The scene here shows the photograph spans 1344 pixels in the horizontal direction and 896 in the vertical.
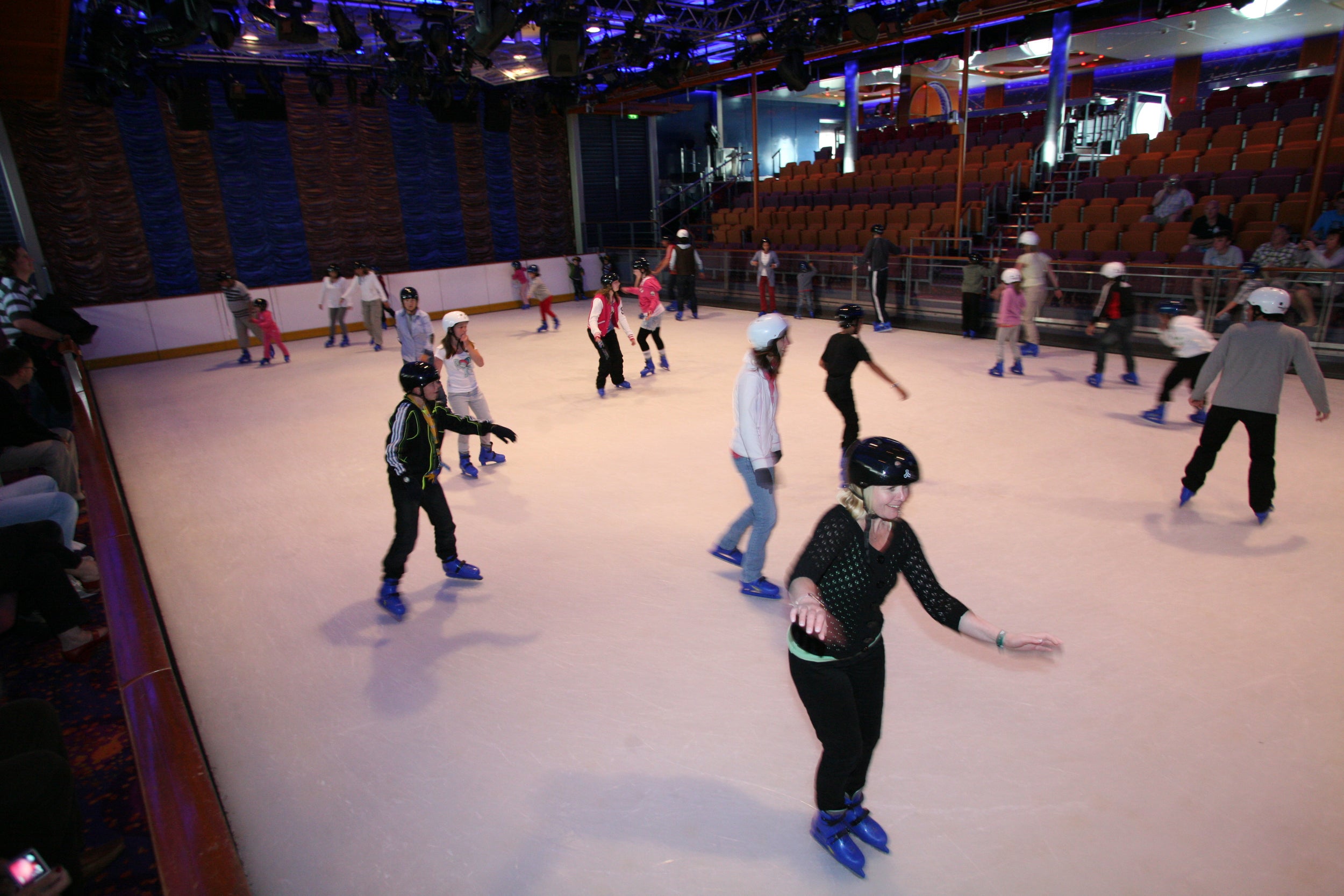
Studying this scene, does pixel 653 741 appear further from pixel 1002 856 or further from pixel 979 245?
pixel 979 245

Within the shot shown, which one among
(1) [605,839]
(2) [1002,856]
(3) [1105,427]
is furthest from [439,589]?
(3) [1105,427]

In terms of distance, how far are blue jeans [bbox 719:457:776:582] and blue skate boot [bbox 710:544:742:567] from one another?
18cm

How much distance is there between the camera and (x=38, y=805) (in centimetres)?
179

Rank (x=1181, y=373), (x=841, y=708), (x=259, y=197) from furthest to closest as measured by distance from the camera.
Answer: (x=259, y=197) < (x=1181, y=373) < (x=841, y=708)

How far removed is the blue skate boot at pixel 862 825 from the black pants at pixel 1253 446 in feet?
11.6

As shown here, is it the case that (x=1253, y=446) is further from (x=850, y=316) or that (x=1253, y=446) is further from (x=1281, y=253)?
(x=1281, y=253)

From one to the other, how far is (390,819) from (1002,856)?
201cm

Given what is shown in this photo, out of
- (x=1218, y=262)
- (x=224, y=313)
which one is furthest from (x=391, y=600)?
(x=224, y=313)

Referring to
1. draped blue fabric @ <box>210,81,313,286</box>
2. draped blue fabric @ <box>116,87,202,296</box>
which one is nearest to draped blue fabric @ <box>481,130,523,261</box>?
draped blue fabric @ <box>210,81,313,286</box>

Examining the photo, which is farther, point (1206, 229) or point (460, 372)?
point (1206, 229)

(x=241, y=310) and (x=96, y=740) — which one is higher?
(x=241, y=310)

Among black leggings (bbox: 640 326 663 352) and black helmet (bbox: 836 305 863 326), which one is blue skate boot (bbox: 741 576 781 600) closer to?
black helmet (bbox: 836 305 863 326)

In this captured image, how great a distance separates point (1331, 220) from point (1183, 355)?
4.55 metres

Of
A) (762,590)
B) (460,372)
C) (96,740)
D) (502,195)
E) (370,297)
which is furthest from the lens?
(502,195)
